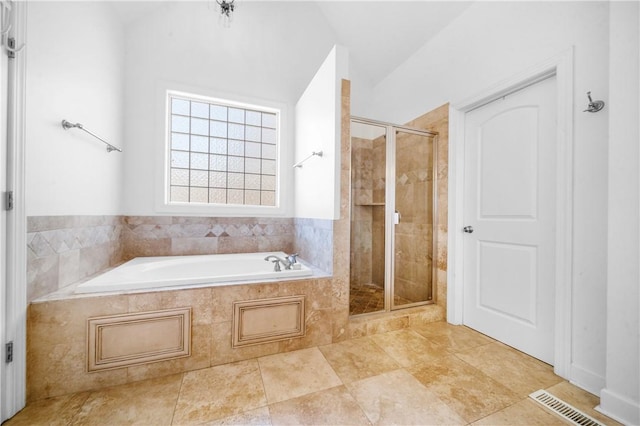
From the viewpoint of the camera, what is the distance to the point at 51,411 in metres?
1.24

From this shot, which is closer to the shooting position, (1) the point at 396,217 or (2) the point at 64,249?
(2) the point at 64,249

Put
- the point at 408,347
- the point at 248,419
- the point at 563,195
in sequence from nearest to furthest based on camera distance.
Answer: the point at 248,419, the point at 563,195, the point at 408,347

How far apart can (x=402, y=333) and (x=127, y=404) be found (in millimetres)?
1867

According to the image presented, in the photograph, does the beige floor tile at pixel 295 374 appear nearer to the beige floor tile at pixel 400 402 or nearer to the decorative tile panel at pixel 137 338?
the beige floor tile at pixel 400 402

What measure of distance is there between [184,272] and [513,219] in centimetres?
277

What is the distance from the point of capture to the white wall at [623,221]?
1.17m

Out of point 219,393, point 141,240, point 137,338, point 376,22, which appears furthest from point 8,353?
point 376,22

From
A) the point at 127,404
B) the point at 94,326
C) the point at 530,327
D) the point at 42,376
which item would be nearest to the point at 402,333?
the point at 530,327

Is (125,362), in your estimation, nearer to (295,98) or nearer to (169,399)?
(169,399)

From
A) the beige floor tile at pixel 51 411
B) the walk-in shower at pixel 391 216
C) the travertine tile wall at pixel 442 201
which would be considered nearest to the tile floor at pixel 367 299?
the walk-in shower at pixel 391 216

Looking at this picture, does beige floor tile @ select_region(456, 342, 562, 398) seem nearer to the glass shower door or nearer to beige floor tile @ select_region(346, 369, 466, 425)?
beige floor tile @ select_region(346, 369, 466, 425)

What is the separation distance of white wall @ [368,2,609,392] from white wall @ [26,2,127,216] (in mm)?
2931

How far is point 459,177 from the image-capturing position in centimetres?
229

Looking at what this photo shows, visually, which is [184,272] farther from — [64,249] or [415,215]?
[415,215]
